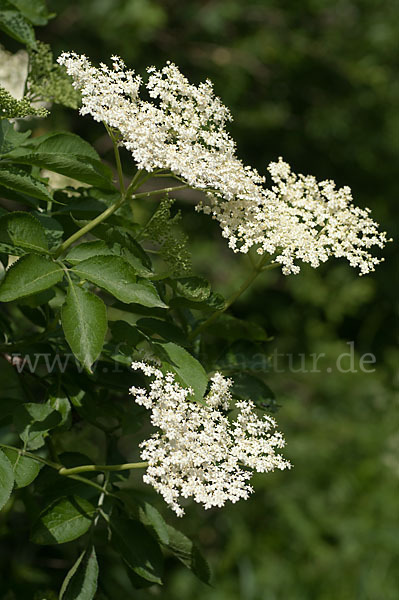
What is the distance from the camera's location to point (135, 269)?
0.86m

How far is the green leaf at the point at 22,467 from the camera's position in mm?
831

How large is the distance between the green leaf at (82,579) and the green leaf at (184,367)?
11.7 inches

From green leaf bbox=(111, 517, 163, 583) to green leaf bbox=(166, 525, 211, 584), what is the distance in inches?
2.1

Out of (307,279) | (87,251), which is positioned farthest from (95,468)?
(307,279)

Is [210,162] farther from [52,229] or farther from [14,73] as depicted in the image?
[14,73]

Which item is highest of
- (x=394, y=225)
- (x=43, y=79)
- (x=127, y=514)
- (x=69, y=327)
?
(x=394, y=225)

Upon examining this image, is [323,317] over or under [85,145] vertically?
over

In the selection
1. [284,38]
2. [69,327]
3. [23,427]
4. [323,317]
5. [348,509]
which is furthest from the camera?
[323,317]

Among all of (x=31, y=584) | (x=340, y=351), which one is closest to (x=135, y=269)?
(x=31, y=584)

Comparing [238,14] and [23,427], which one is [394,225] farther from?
[23,427]

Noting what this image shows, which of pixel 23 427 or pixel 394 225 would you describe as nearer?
pixel 23 427

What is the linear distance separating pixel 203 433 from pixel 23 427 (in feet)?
0.83

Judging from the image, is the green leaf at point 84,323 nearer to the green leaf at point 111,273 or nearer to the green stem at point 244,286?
the green leaf at point 111,273

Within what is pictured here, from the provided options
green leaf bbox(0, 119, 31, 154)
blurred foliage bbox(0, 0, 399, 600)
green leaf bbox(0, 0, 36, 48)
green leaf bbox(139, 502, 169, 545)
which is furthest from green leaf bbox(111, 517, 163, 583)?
blurred foliage bbox(0, 0, 399, 600)
